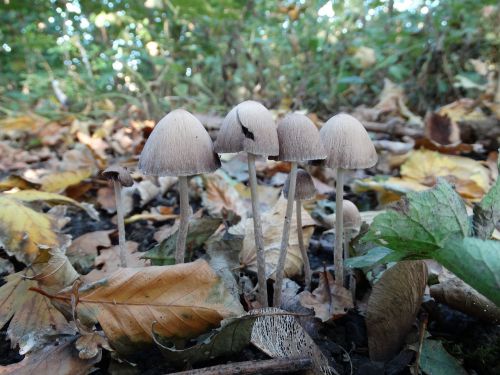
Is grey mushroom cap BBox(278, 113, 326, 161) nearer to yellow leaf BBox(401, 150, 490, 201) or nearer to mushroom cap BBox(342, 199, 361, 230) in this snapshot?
mushroom cap BBox(342, 199, 361, 230)

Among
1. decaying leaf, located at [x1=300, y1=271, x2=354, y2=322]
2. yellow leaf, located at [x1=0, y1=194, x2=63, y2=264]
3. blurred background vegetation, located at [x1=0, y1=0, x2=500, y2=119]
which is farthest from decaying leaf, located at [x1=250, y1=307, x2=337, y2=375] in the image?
blurred background vegetation, located at [x1=0, y1=0, x2=500, y2=119]

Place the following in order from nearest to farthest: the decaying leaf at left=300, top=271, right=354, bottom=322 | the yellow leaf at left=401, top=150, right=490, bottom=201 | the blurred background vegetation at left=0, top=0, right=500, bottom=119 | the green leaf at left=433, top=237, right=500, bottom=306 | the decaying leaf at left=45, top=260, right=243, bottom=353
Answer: the green leaf at left=433, top=237, right=500, bottom=306
the decaying leaf at left=45, top=260, right=243, bottom=353
the decaying leaf at left=300, top=271, right=354, bottom=322
the yellow leaf at left=401, top=150, right=490, bottom=201
the blurred background vegetation at left=0, top=0, right=500, bottom=119

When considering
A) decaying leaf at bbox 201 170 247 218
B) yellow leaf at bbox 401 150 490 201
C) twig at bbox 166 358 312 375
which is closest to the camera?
twig at bbox 166 358 312 375

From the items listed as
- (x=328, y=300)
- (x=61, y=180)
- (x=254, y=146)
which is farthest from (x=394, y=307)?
(x=61, y=180)

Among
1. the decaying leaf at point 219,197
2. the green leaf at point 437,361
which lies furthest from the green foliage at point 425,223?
the decaying leaf at point 219,197

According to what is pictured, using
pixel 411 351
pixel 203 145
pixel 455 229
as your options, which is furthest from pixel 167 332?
pixel 455 229

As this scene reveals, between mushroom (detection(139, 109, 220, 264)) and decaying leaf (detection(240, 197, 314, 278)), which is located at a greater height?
mushroom (detection(139, 109, 220, 264))
